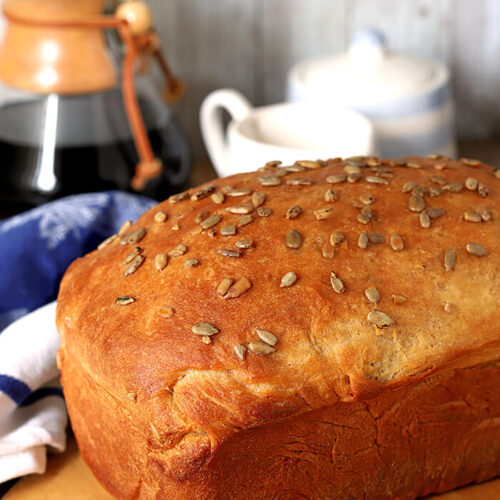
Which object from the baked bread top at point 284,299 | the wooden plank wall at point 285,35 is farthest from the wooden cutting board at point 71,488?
the wooden plank wall at point 285,35

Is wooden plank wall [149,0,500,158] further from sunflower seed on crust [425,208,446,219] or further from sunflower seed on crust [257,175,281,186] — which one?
sunflower seed on crust [425,208,446,219]

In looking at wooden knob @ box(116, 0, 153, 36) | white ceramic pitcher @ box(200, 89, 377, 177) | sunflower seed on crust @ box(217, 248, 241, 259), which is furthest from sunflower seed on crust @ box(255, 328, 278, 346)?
wooden knob @ box(116, 0, 153, 36)

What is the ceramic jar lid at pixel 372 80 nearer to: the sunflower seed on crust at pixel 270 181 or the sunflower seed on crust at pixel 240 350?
the sunflower seed on crust at pixel 270 181

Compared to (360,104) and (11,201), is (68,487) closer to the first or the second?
(11,201)

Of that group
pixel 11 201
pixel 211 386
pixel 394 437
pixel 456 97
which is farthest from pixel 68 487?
pixel 456 97

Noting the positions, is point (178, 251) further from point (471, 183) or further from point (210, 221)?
point (471, 183)

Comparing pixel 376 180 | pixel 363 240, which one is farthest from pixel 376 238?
pixel 376 180
